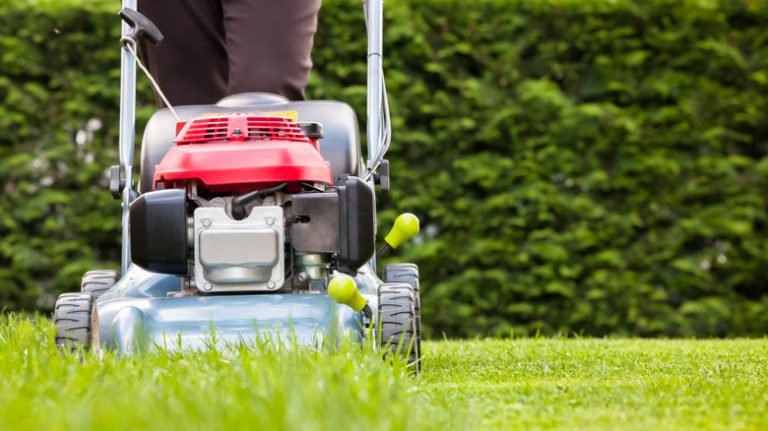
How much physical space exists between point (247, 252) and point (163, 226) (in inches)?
7.4

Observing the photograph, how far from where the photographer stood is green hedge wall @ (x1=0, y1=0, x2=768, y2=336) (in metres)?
5.29

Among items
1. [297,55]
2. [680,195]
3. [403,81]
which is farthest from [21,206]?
[680,195]

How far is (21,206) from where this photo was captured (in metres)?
5.38

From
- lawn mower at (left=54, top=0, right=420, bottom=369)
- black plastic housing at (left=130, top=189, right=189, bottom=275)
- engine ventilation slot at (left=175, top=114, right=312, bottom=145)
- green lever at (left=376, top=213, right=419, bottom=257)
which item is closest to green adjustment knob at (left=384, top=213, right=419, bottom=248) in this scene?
green lever at (left=376, top=213, right=419, bottom=257)

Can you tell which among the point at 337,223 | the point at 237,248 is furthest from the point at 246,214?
the point at 337,223

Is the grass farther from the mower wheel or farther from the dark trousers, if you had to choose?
the dark trousers

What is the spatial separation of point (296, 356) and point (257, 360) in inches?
3.4

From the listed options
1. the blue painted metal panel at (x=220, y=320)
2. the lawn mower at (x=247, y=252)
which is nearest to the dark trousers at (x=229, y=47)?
the lawn mower at (x=247, y=252)

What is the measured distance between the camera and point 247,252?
8.41 ft

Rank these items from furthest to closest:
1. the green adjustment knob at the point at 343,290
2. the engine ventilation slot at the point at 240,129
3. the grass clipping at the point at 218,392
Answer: the engine ventilation slot at the point at 240,129, the green adjustment knob at the point at 343,290, the grass clipping at the point at 218,392

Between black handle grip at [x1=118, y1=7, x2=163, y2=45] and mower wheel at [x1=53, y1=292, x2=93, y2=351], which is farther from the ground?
black handle grip at [x1=118, y1=7, x2=163, y2=45]

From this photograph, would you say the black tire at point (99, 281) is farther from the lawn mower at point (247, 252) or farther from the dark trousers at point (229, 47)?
the lawn mower at point (247, 252)

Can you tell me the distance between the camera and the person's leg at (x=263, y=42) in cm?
313

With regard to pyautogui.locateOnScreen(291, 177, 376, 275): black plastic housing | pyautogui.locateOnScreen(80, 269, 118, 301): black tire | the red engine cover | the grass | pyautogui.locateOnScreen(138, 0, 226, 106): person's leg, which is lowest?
Result: pyautogui.locateOnScreen(80, 269, 118, 301): black tire
